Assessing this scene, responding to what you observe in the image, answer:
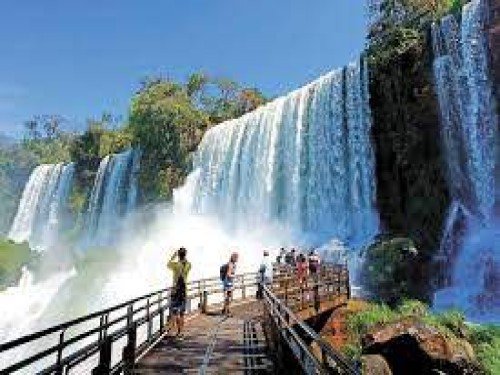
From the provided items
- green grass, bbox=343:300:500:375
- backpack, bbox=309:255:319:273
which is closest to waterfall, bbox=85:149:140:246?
backpack, bbox=309:255:319:273

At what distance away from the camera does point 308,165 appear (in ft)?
130

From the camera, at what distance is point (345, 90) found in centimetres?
3766

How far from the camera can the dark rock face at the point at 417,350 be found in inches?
547

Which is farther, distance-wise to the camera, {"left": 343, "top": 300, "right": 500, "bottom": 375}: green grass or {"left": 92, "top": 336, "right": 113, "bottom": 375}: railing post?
{"left": 343, "top": 300, "right": 500, "bottom": 375}: green grass

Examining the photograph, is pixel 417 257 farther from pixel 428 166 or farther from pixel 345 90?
pixel 345 90

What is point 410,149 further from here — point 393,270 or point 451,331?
point 451,331

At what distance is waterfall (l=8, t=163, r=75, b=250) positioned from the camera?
79500mm

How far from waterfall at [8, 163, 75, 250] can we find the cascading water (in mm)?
55670

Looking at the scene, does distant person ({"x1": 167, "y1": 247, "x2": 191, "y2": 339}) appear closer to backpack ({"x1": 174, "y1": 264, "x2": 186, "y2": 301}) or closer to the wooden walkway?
backpack ({"x1": 174, "y1": 264, "x2": 186, "y2": 301})

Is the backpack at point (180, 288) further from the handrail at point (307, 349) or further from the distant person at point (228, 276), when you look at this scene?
the distant person at point (228, 276)

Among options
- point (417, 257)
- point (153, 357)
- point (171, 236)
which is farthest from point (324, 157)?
point (153, 357)

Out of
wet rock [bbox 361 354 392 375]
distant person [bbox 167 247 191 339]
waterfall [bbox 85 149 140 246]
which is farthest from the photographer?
waterfall [bbox 85 149 140 246]

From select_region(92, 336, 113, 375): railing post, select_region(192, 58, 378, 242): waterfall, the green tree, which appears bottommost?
select_region(92, 336, 113, 375): railing post

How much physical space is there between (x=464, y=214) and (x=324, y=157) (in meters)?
9.88
